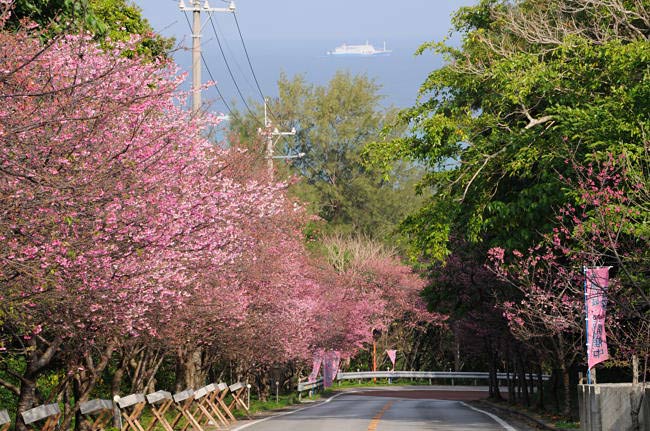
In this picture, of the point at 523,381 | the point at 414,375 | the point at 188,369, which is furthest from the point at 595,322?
the point at 414,375

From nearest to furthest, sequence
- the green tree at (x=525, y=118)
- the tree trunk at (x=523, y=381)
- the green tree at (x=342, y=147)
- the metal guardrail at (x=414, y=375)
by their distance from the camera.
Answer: the green tree at (x=525, y=118)
the tree trunk at (x=523, y=381)
the metal guardrail at (x=414, y=375)
the green tree at (x=342, y=147)

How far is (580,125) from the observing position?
22.4 m

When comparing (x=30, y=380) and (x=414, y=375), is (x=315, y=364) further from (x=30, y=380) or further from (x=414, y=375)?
(x=30, y=380)

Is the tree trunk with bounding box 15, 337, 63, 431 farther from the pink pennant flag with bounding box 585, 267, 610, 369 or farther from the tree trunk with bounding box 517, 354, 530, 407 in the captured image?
the tree trunk with bounding box 517, 354, 530, 407

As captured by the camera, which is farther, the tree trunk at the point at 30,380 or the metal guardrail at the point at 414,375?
the metal guardrail at the point at 414,375

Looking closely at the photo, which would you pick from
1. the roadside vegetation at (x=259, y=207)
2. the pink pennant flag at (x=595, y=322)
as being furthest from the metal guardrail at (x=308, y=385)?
the pink pennant flag at (x=595, y=322)

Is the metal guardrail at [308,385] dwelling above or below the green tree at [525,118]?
below

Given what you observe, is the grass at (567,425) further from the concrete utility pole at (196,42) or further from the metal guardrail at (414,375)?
the metal guardrail at (414,375)

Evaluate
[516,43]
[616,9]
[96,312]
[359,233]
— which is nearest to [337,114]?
[359,233]

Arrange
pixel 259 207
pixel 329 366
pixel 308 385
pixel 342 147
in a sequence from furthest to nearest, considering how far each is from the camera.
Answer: pixel 342 147
pixel 329 366
pixel 308 385
pixel 259 207

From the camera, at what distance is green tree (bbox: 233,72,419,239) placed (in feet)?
257

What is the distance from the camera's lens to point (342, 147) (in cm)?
8081

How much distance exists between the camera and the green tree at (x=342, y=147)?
78438mm

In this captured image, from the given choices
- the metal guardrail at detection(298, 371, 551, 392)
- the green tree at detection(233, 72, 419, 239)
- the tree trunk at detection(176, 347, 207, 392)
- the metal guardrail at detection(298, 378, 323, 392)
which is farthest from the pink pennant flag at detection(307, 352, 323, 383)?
the green tree at detection(233, 72, 419, 239)
